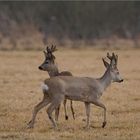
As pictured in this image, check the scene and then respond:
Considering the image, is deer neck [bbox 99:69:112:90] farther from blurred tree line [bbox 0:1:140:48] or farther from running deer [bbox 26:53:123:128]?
blurred tree line [bbox 0:1:140:48]

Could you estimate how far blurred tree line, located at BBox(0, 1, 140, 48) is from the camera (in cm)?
7888

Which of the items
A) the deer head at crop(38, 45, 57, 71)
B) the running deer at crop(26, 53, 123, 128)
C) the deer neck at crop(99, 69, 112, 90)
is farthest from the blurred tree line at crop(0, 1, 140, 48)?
the running deer at crop(26, 53, 123, 128)

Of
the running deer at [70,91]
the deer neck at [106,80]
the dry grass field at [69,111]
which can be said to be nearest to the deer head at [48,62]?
the dry grass field at [69,111]

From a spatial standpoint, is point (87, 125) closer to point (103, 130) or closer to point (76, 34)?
point (103, 130)

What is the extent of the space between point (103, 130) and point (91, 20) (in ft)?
221

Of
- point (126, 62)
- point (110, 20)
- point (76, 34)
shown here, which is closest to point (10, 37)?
point (76, 34)

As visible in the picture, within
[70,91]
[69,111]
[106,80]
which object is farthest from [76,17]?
[70,91]

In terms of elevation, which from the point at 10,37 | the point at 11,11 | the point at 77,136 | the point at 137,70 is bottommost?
the point at 77,136

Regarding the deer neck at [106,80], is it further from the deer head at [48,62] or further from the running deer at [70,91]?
the deer head at [48,62]

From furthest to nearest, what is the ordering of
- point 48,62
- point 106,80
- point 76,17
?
1. point 76,17
2. point 48,62
3. point 106,80

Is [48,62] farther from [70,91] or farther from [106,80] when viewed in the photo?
[70,91]

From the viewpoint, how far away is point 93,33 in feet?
258

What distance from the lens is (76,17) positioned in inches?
3243

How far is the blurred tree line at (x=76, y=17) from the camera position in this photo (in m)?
78.9
